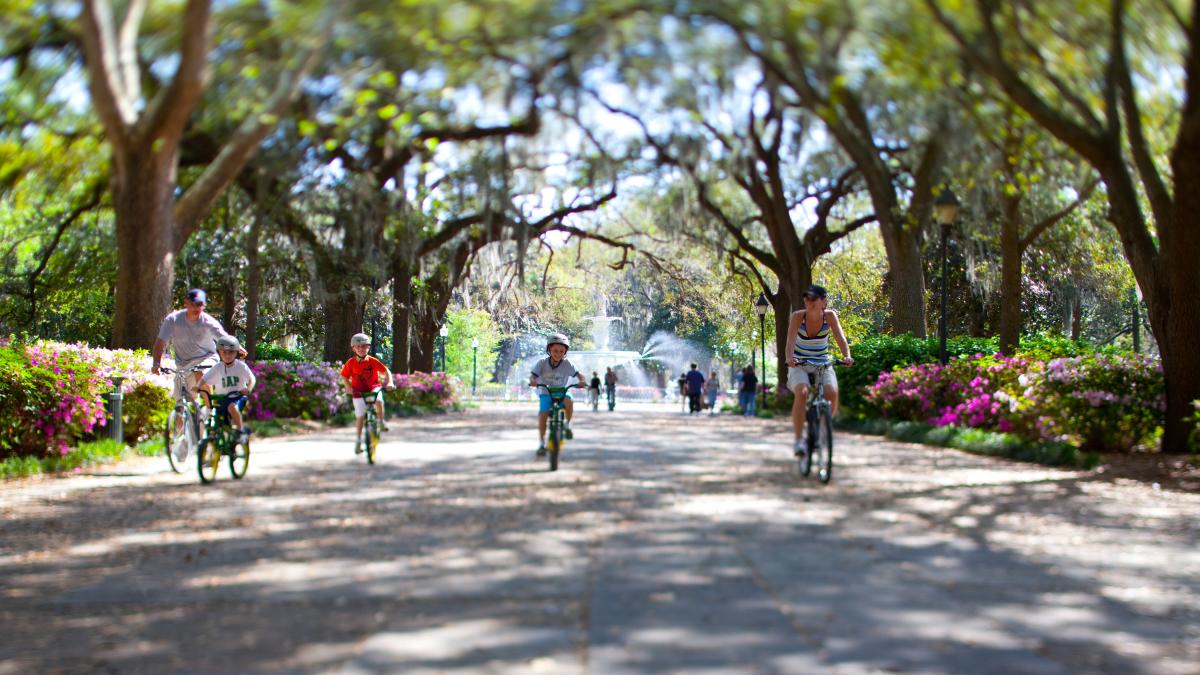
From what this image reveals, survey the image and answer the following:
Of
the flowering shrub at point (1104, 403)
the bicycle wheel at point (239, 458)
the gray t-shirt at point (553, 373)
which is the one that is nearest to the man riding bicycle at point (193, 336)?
the bicycle wheel at point (239, 458)

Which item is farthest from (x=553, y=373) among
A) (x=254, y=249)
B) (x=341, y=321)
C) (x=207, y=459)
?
(x=341, y=321)

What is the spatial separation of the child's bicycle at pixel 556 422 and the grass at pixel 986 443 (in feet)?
17.1

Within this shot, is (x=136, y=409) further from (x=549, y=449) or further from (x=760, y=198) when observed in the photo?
(x=760, y=198)

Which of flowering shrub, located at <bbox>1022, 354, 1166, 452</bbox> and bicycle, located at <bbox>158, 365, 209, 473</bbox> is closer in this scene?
bicycle, located at <bbox>158, 365, 209, 473</bbox>

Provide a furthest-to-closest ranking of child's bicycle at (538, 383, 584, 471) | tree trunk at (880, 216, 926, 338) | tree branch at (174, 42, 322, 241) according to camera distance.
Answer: tree trunk at (880, 216, 926, 338)
child's bicycle at (538, 383, 584, 471)
tree branch at (174, 42, 322, 241)

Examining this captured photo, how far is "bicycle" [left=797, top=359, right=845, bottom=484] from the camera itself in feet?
33.4

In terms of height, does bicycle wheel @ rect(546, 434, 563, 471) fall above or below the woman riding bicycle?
below

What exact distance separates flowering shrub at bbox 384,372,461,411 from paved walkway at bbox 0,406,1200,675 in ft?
60.8

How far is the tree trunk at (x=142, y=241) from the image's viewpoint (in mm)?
13375

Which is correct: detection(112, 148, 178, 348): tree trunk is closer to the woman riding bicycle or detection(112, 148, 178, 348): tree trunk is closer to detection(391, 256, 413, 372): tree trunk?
the woman riding bicycle

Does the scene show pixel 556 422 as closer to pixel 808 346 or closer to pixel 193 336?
pixel 808 346

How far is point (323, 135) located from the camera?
14.0 metres

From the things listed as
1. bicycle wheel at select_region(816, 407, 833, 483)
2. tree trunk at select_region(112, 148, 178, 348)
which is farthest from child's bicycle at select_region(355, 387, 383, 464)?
bicycle wheel at select_region(816, 407, 833, 483)

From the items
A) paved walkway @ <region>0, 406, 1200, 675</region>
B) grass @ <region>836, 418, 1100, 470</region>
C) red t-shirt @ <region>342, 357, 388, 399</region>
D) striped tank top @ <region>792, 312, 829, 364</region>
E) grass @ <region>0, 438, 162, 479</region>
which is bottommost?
paved walkway @ <region>0, 406, 1200, 675</region>
